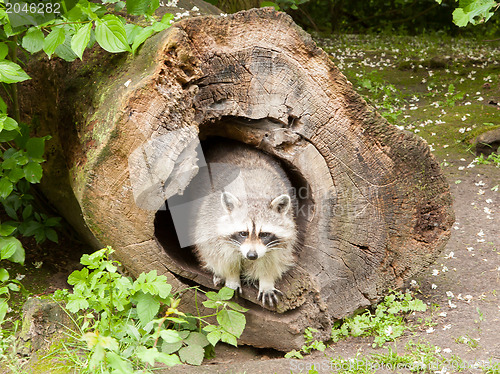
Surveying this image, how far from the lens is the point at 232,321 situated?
362cm

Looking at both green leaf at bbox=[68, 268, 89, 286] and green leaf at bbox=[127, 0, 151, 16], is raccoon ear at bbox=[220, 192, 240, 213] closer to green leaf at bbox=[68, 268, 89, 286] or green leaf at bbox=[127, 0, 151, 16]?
green leaf at bbox=[68, 268, 89, 286]

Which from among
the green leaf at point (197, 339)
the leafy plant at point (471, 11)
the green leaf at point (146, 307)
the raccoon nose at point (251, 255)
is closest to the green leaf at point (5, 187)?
the green leaf at point (146, 307)

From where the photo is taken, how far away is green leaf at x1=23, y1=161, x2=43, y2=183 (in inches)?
156

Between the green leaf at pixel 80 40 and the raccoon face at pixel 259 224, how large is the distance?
1393 millimetres

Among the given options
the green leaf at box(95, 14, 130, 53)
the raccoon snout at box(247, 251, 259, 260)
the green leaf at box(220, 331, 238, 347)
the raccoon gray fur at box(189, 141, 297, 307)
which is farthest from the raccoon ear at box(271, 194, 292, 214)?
the green leaf at box(95, 14, 130, 53)

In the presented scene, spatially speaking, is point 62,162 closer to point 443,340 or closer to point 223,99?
point 223,99

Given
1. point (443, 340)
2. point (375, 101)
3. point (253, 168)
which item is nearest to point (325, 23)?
point (375, 101)

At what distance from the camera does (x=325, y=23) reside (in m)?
12.1

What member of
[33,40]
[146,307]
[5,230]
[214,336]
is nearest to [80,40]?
[33,40]

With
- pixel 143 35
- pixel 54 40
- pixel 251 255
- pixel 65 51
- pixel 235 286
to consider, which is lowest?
pixel 235 286

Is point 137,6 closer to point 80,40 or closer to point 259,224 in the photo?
point 80,40

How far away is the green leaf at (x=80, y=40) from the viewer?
307 centimetres

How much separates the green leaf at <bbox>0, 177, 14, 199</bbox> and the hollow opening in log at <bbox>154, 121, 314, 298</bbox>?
1.06 meters

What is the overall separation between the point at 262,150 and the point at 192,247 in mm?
931
